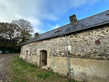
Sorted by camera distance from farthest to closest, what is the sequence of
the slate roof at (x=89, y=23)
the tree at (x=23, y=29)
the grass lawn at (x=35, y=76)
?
the tree at (x=23, y=29) → the grass lawn at (x=35, y=76) → the slate roof at (x=89, y=23)

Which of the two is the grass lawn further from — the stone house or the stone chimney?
the stone chimney

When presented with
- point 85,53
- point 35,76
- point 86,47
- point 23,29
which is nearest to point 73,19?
point 86,47

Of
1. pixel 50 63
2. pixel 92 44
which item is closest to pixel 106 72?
pixel 92 44

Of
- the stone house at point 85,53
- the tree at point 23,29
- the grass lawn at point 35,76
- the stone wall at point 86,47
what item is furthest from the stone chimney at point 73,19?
the tree at point 23,29

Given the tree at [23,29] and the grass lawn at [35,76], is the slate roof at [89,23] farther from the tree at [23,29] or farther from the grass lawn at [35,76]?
the tree at [23,29]

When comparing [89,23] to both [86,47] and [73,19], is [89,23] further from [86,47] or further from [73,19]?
[73,19]

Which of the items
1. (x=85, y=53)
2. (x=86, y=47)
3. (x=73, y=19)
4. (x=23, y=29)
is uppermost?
(x=23, y=29)

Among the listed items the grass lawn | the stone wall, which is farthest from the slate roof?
the grass lawn

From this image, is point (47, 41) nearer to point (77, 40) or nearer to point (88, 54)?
point (77, 40)

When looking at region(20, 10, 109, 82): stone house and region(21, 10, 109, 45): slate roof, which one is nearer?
region(20, 10, 109, 82): stone house

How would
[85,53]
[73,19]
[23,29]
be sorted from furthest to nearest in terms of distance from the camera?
[23,29]
[73,19]
[85,53]

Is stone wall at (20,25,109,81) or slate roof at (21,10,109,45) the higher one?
slate roof at (21,10,109,45)

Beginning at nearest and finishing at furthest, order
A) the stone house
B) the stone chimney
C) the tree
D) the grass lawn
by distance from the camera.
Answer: the stone house → the grass lawn → the stone chimney → the tree

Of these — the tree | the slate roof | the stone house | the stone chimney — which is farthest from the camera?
the tree
